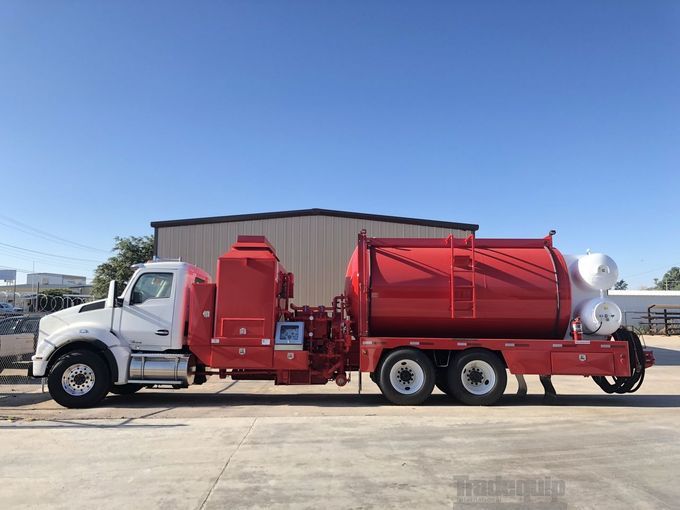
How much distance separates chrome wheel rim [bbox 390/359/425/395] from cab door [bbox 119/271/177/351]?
4.67 metres

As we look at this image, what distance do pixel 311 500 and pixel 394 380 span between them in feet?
18.8

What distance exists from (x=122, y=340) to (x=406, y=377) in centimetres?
584

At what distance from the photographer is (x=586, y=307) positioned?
10391 millimetres

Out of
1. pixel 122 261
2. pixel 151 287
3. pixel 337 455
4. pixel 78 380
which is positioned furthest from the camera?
pixel 122 261

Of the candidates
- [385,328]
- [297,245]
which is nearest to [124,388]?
[385,328]

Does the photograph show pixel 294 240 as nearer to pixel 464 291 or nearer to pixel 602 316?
pixel 464 291

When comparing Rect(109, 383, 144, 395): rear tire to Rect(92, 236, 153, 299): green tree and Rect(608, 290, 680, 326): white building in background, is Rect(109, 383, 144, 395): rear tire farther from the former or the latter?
Rect(608, 290, 680, 326): white building in background

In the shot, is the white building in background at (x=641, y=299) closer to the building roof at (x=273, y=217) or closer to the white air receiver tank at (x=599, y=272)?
the building roof at (x=273, y=217)

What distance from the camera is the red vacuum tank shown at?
10.5m

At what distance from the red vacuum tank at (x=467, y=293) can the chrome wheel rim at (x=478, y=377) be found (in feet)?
2.19

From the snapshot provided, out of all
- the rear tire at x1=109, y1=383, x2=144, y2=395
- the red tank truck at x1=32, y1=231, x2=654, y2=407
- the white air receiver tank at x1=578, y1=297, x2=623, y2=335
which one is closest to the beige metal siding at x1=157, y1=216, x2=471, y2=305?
the rear tire at x1=109, y1=383, x2=144, y2=395

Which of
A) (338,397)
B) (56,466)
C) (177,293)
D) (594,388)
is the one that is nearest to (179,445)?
(56,466)

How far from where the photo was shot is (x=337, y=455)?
6219 mm

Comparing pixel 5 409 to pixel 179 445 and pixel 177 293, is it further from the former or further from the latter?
pixel 179 445
